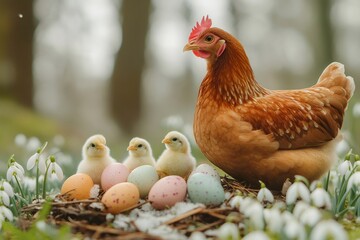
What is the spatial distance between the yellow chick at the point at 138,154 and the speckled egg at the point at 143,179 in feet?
1.26

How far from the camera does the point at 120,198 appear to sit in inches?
99.6

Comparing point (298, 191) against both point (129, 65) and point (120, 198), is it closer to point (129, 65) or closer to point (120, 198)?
point (120, 198)

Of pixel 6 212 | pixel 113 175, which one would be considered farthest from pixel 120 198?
pixel 6 212

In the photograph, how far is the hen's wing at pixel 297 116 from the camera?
287cm

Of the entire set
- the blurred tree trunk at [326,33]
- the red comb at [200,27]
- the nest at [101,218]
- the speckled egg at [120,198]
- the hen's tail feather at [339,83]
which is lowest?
the nest at [101,218]

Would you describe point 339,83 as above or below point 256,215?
above

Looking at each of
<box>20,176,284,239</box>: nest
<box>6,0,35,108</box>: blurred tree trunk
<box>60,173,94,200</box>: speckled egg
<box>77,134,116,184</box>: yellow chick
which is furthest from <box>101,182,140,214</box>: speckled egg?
<box>6,0,35,108</box>: blurred tree trunk

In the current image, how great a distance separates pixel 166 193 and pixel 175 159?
54cm

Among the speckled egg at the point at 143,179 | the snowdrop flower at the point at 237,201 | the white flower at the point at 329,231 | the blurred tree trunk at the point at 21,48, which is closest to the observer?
the white flower at the point at 329,231

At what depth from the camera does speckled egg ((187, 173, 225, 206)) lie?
2584mm

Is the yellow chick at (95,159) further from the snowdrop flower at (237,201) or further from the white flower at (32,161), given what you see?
the snowdrop flower at (237,201)

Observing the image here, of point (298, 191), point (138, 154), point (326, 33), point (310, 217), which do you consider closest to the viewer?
point (310, 217)

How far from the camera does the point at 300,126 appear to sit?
2.92 metres

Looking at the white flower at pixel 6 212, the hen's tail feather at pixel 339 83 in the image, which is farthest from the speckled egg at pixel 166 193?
the hen's tail feather at pixel 339 83
